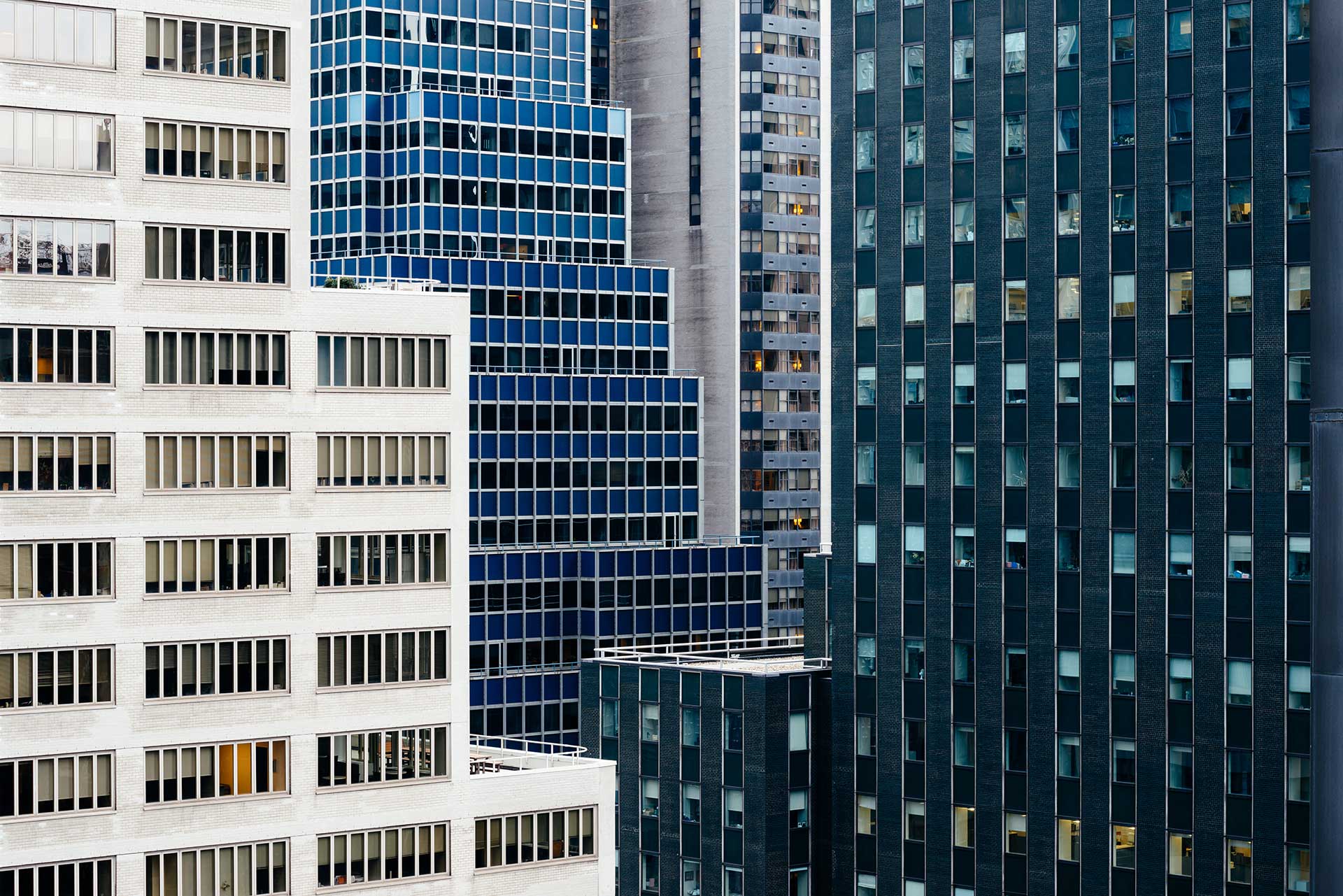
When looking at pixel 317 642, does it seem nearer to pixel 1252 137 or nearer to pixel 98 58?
pixel 98 58

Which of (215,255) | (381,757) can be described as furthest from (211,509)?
(381,757)

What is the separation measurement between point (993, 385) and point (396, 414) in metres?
51.3

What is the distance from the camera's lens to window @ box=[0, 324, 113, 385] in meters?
86.9

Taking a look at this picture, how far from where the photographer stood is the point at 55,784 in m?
87.1

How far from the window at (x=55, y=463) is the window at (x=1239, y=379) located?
66.4 meters

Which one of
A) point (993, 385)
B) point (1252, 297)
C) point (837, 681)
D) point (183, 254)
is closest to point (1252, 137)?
point (1252, 297)

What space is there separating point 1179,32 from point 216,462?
65.2 meters

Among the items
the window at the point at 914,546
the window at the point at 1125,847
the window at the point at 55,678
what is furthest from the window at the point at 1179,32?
the window at the point at 55,678

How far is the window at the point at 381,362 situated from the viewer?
9406cm

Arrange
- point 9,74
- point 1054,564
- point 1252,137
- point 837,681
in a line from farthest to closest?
1. point 837,681
2. point 1054,564
3. point 1252,137
4. point 9,74

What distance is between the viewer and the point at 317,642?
93375 mm

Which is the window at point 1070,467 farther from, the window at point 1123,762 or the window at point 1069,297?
the window at point 1123,762

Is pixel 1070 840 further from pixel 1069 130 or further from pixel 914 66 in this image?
pixel 914 66

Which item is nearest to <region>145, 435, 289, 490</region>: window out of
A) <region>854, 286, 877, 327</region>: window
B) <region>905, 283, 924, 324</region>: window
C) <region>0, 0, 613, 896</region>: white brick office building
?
<region>0, 0, 613, 896</region>: white brick office building
